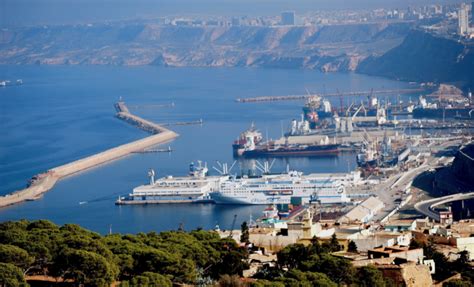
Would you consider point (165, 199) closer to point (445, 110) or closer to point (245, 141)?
point (245, 141)

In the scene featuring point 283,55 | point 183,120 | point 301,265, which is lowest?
point 301,265

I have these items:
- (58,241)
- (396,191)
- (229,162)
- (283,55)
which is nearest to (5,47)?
(283,55)

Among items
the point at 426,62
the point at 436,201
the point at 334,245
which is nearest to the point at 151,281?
the point at 334,245

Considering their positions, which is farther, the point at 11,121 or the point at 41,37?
the point at 41,37

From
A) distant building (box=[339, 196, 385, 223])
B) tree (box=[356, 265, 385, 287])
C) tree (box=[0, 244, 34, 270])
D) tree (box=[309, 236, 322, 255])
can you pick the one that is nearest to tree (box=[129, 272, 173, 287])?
tree (box=[0, 244, 34, 270])


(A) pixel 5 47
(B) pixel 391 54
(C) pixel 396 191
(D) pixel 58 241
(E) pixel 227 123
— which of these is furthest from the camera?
(A) pixel 5 47

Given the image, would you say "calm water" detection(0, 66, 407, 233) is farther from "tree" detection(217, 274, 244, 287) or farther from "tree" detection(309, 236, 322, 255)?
"tree" detection(217, 274, 244, 287)

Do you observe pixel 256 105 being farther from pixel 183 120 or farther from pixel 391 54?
pixel 391 54

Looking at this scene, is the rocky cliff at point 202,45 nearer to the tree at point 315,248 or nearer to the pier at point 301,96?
the pier at point 301,96
